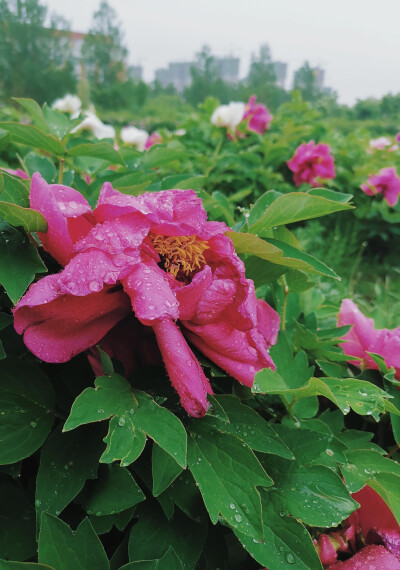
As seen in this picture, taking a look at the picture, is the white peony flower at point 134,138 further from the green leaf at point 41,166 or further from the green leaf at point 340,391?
the green leaf at point 340,391

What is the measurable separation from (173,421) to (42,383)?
0.55 ft

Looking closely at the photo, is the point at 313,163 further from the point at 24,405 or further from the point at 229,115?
the point at 24,405

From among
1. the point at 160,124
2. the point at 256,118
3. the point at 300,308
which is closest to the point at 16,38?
the point at 160,124

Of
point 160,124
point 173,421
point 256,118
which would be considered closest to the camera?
point 173,421

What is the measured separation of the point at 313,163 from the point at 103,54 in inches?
1931

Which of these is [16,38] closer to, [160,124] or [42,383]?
[160,124]

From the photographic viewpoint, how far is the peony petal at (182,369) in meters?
0.47

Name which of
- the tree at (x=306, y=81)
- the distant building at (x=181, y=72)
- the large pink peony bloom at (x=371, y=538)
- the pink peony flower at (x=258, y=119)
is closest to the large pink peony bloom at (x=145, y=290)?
the large pink peony bloom at (x=371, y=538)

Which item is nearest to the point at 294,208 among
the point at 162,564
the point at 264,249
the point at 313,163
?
the point at 264,249

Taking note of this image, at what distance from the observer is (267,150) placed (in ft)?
12.1

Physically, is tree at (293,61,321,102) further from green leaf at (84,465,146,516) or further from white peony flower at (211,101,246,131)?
green leaf at (84,465,146,516)

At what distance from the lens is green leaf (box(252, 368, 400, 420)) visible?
497 millimetres

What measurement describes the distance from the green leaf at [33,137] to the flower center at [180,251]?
29cm

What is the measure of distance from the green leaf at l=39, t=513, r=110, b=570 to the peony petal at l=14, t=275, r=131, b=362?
148mm
